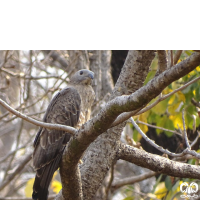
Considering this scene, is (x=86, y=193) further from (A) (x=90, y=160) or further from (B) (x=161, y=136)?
(B) (x=161, y=136)

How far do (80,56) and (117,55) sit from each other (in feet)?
5.87

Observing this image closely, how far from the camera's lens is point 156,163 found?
3.20 metres

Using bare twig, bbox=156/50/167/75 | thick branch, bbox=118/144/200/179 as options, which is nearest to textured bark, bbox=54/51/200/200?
thick branch, bbox=118/144/200/179

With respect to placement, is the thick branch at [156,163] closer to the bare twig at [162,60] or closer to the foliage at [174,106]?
the foliage at [174,106]

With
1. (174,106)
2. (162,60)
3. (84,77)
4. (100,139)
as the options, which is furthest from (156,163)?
(84,77)

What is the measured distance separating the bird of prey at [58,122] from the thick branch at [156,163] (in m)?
0.70

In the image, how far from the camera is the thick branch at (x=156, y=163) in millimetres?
3193

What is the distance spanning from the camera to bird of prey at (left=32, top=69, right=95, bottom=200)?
11.1 ft

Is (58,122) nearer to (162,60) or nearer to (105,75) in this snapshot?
(162,60)

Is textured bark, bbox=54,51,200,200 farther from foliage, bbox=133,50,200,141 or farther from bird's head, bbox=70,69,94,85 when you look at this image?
bird's head, bbox=70,69,94,85

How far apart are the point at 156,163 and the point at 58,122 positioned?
1365mm

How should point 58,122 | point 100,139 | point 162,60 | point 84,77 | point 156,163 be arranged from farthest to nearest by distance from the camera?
point 84,77, point 58,122, point 100,139, point 156,163, point 162,60

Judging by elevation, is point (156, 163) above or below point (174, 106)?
below

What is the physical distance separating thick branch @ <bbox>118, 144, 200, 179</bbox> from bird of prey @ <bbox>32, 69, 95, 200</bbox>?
0.70 metres
